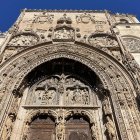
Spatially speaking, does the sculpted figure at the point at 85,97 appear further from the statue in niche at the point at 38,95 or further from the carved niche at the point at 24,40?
the carved niche at the point at 24,40

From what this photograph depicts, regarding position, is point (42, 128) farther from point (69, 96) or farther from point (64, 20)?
point (64, 20)

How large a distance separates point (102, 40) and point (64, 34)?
1679 millimetres

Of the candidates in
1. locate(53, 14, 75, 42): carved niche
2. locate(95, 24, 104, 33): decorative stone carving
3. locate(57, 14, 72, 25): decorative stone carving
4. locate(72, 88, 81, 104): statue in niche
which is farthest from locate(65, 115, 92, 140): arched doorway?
locate(57, 14, 72, 25): decorative stone carving

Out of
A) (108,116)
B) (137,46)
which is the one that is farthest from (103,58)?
(108,116)

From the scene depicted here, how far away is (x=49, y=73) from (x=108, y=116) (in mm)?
3471

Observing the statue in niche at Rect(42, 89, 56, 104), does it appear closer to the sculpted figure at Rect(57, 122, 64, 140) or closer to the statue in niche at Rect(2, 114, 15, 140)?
the sculpted figure at Rect(57, 122, 64, 140)

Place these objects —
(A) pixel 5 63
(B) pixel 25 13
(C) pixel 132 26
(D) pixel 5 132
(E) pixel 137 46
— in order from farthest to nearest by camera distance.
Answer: (B) pixel 25 13 → (C) pixel 132 26 → (E) pixel 137 46 → (A) pixel 5 63 → (D) pixel 5 132

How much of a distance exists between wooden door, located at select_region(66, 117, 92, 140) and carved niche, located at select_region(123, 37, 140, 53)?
3.93 meters

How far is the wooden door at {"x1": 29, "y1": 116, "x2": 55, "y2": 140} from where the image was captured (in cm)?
763

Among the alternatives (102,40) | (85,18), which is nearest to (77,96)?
(102,40)

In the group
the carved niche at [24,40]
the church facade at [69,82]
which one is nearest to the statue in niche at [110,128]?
the church facade at [69,82]

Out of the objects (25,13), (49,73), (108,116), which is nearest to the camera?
(108,116)

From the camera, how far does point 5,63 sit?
940 cm

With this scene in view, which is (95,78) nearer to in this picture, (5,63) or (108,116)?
(108,116)
